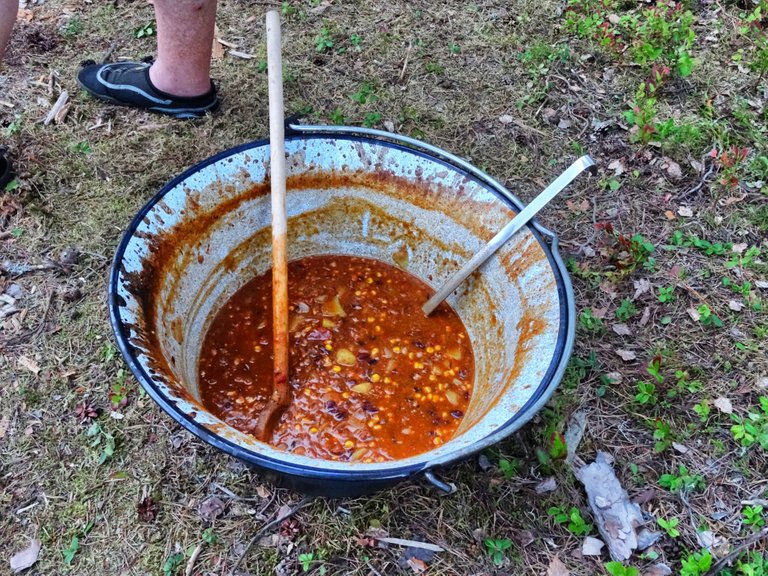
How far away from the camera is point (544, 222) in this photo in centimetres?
290

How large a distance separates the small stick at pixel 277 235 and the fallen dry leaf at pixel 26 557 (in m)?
0.89

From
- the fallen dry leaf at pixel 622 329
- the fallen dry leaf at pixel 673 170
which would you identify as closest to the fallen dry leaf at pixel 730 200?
→ the fallen dry leaf at pixel 673 170

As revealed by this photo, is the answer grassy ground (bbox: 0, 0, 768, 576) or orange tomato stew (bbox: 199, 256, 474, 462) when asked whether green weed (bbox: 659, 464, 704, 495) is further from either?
orange tomato stew (bbox: 199, 256, 474, 462)

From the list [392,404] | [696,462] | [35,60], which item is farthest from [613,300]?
[35,60]

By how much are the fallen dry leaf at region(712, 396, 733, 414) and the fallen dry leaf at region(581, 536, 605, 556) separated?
31.6 inches

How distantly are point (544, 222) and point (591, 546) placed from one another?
155 centimetres

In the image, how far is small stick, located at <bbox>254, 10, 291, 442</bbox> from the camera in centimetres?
183

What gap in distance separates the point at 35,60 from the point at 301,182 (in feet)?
8.25

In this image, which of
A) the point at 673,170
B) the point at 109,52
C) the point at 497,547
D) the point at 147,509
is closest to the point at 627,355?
the point at 497,547

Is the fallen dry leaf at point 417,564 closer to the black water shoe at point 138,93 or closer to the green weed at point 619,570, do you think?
the green weed at point 619,570

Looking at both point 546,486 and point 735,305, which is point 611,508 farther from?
point 735,305

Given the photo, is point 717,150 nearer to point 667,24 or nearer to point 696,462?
point 667,24

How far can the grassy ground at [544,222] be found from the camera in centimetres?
200

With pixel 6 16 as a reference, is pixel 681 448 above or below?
below
